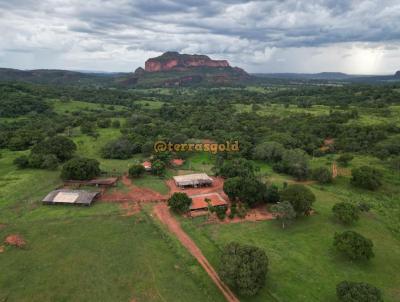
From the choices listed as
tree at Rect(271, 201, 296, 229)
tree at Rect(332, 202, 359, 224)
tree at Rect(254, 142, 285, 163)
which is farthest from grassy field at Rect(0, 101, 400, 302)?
tree at Rect(254, 142, 285, 163)

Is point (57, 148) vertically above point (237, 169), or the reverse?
point (57, 148)

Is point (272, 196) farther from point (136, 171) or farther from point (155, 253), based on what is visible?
point (136, 171)

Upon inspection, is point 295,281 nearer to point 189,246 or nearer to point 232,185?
point 189,246

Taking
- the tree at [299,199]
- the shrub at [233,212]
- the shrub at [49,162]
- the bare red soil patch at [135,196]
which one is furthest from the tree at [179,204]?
the shrub at [49,162]

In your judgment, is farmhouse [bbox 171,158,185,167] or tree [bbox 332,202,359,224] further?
farmhouse [bbox 171,158,185,167]

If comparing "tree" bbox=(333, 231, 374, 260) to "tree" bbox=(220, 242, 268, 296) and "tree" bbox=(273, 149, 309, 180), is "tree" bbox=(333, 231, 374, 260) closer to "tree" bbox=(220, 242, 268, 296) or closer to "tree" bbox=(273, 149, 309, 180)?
"tree" bbox=(220, 242, 268, 296)

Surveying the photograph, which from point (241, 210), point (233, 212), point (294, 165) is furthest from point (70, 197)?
point (294, 165)
